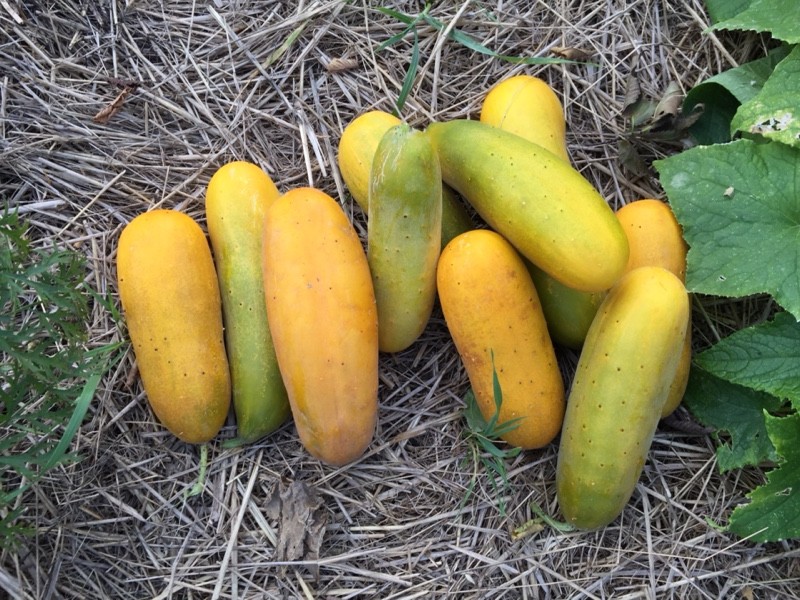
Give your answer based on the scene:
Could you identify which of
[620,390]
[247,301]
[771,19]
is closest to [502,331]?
[620,390]

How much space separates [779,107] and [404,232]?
45.4 inches

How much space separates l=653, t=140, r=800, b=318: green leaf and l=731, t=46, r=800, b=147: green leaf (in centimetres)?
4

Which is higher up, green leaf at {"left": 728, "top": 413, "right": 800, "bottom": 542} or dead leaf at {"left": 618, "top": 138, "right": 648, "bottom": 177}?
dead leaf at {"left": 618, "top": 138, "right": 648, "bottom": 177}

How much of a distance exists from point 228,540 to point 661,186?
173 centimetres

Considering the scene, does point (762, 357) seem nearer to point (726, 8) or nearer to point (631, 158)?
point (631, 158)

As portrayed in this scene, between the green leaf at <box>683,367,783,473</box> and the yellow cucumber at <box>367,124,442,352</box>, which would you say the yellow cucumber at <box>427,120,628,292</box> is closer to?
the yellow cucumber at <box>367,124,442,352</box>

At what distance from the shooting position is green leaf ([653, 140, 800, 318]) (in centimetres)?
215

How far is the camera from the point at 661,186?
94.0 inches

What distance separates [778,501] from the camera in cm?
217

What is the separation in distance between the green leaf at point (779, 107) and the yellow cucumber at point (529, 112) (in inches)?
20.2

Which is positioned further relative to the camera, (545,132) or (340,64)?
(340,64)

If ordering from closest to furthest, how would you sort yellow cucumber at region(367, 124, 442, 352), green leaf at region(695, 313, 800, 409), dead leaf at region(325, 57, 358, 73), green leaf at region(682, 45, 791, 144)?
1. yellow cucumber at region(367, 124, 442, 352)
2. green leaf at region(695, 313, 800, 409)
3. green leaf at region(682, 45, 791, 144)
4. dead leaf at region(325, 57, 358, 73)

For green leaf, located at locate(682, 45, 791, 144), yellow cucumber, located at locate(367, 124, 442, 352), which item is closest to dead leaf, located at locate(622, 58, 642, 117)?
green leaf, located at locate(682, 45, 791, 144)

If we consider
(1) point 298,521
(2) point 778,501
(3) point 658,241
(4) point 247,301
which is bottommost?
(1) point 298,521
